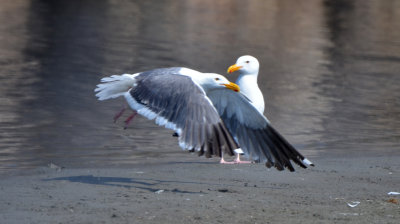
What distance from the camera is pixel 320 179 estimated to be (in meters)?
8.16

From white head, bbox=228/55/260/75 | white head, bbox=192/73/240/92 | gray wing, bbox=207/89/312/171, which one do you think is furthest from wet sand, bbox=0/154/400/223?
white head, bbox=228/55/260/75

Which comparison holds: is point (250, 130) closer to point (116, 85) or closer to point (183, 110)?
point (183, 110)

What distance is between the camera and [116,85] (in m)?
8.03

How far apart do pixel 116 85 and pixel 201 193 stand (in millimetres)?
1503

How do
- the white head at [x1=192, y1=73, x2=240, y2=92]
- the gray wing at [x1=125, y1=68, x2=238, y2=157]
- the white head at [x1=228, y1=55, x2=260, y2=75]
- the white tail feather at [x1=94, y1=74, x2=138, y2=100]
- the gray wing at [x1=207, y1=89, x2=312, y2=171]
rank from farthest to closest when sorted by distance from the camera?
the white head at [x1=228, y1=55, x2=260, y2=75]
the white tail feather at [x1=94, y1=74, x2=138, y2=100]
the white head at [x1=192, y1=73, x2=240, y2=92]
the gray wing at [x1=207, y1=89, x2=312, y2=171]
the gray wing at [x1=125, y1=68, x2=238, y2=157]

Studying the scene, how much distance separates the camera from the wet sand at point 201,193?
6.33 metres

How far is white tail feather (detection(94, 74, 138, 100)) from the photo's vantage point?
7988mm

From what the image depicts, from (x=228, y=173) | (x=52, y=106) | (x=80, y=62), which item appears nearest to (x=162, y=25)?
(x=80, y=62)

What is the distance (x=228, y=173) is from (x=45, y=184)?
1956mm

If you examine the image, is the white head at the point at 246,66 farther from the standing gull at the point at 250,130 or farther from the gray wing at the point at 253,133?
the gray wing at the point at 253,133

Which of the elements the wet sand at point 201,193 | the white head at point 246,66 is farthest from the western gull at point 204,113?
the white head at point 246,66

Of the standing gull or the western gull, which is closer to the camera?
the western gull

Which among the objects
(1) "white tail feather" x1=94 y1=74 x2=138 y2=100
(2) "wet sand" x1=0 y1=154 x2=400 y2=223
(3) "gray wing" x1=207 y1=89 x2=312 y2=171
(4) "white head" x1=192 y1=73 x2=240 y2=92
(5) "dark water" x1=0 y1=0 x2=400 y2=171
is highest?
(4) "white head" x1=192 y1=73 x2=240 y2=92

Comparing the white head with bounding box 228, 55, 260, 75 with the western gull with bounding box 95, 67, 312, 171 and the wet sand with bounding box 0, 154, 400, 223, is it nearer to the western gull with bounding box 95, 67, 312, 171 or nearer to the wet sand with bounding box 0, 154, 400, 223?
the wet sand with bounding box 0, 154, 400, 223
